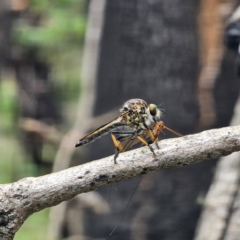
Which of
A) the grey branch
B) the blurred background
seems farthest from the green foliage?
the grey branch

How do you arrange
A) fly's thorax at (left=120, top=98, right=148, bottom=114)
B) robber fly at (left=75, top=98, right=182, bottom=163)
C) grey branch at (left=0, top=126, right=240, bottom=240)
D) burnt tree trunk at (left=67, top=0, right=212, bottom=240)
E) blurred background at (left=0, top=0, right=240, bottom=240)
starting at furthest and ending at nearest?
burnt tree trunk at (left=67, top=0, right=212, bottom=240) < blurred background at (left=0, top=0, right=240, bottom=240) < fly's thorax at (left=120, top=98, right=148, bottom=114) < robber fly at (left=75, top=98, right=182, bottom=163) < grey branch at (left=0, top=126, right=240, bottom=240)

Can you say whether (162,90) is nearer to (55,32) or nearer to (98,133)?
(98,133)

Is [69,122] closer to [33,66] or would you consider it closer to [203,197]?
[33,66]

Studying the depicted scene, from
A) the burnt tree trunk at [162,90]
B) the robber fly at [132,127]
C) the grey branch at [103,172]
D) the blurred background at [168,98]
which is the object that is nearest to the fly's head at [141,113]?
the robber fly at [132,127]

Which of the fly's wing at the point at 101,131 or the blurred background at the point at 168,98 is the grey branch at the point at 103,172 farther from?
the blurred background at the point at 168,98

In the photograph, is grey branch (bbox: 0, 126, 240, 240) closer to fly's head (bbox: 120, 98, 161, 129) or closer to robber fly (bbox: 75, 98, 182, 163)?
robber fly (bbox: 75, 98, 182, 163)

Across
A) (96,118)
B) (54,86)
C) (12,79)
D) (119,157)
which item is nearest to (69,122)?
(54,86)
